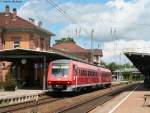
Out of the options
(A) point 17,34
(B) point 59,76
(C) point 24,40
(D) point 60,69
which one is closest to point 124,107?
(B) point 59,76

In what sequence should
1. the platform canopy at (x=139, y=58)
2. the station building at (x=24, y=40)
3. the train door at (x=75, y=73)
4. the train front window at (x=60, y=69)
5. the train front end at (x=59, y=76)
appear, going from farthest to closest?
the station building at (x=24, y=40) → the platform canopy at (x=139, y=58) → the train door at (x=75, y=73) → the train front window at (x=60, y=69) → the train front end at (x=59, y=76)

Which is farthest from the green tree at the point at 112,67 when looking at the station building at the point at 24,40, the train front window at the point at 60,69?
the train front window at the point at 60,69

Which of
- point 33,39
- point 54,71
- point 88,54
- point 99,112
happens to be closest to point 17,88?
point 54,71

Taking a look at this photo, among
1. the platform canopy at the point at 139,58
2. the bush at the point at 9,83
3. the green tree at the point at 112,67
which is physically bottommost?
the bush at the point at 9,83

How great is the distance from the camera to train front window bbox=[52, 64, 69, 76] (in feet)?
130

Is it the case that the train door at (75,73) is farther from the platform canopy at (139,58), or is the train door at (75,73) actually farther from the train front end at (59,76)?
the platform canopy at (139,58)

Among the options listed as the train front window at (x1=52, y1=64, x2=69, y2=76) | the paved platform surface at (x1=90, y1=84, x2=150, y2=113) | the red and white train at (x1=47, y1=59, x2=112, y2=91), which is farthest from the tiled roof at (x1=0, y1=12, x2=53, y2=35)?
the paved platform surface at (x1=90, y1=84, x2=150, y2=113)

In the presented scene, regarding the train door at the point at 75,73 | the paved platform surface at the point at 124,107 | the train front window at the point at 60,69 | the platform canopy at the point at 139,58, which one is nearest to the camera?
the paved platform surface at the point at 124,107

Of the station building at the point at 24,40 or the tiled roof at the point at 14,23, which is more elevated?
the tiled roof at the point at 14,23

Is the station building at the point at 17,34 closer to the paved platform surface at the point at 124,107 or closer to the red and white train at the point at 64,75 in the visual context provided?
the red and white train at the point at 64,75

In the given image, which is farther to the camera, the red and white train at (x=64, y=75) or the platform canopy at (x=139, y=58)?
the platform canopy at (x=139, y=58)

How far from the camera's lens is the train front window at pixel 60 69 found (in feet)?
130

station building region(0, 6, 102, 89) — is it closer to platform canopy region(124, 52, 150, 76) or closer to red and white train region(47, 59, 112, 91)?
platform canopy region(124, 52, 150, 76)

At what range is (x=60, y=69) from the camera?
40031 mm
